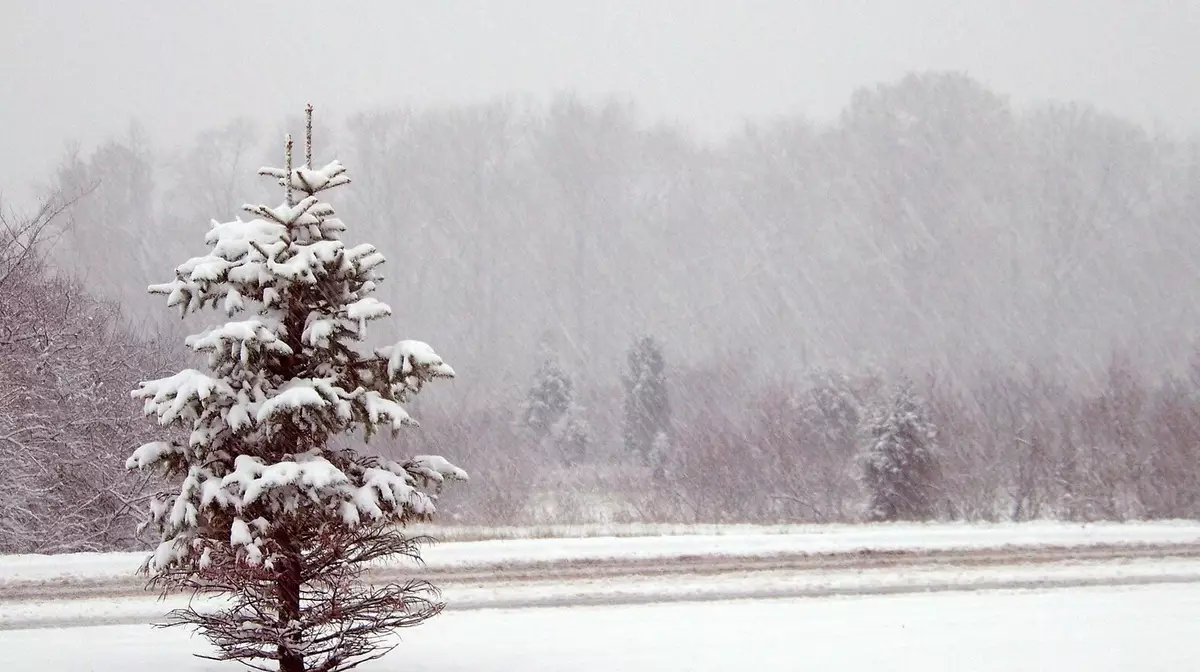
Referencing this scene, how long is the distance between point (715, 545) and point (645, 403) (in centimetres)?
1908

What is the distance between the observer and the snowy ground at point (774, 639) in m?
9.66

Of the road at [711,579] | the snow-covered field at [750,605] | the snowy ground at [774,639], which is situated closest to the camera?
the snowy ground at [774,639]

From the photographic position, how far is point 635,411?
35.9 metres

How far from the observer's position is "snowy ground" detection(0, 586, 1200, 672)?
9664 millimetres

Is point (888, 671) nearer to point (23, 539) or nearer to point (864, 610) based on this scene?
point (864, 610)

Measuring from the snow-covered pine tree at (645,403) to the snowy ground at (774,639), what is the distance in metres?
21.8

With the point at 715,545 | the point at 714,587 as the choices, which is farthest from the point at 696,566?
the point at 715,545

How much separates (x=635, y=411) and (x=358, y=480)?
2793 centimetres

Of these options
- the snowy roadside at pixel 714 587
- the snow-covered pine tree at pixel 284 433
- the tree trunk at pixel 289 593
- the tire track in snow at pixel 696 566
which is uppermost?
the snow-covered pine tree at pixel 284 433

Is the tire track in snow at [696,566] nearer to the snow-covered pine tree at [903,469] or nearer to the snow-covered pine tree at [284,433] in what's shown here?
the snow-covered pine tree at [284,433]

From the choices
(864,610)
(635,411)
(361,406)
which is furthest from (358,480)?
(635,411)

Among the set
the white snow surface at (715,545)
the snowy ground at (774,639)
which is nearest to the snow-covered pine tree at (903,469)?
the white snow surface at (715,545)

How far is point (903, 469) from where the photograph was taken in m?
23.6

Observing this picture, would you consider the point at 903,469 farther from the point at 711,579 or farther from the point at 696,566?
the point at 711,579
